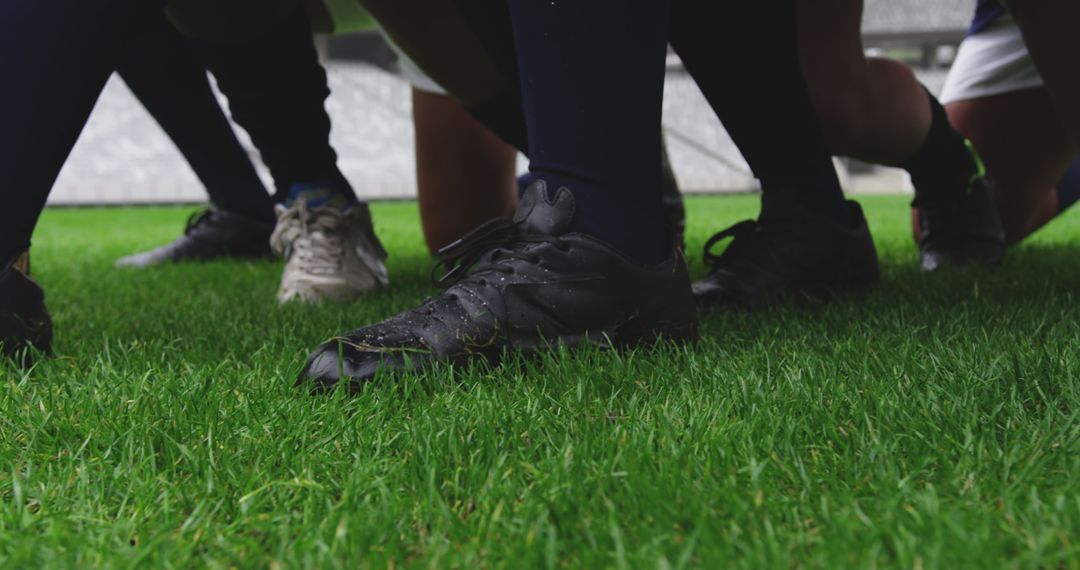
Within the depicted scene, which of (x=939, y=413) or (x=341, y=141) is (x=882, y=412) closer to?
(x=939, y=413)

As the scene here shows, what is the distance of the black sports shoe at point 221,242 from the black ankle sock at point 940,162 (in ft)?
4.76

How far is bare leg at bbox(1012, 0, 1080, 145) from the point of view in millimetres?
1122

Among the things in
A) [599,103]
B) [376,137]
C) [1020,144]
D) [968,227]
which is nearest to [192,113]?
[599,103]

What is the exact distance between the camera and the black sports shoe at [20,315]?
2.65ft

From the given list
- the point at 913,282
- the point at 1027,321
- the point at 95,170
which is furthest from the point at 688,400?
the point at 95,170

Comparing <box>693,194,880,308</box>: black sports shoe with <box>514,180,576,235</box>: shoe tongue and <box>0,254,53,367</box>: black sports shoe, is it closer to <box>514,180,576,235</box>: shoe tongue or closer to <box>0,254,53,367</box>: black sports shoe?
<box>514,180,576,235</box>: shoe tongue

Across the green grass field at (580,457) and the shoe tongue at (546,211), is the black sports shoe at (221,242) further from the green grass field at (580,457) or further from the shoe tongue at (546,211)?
the shoe tongue at (546,211)

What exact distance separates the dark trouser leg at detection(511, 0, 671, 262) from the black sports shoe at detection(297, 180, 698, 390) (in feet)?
0.07

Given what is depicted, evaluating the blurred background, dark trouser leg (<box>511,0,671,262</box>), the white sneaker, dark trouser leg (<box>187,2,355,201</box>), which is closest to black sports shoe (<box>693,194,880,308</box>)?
dark trouser leg (<box>511,0,671,262</box>)

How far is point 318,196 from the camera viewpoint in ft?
4.78

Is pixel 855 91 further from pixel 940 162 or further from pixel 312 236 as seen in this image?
pixel 312 236

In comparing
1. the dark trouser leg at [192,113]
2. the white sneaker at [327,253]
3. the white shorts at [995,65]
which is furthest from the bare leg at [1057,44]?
the dark trouser leg at [192,113]

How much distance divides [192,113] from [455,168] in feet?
2.04

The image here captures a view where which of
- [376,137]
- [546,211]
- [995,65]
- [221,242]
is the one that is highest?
[546,211]
